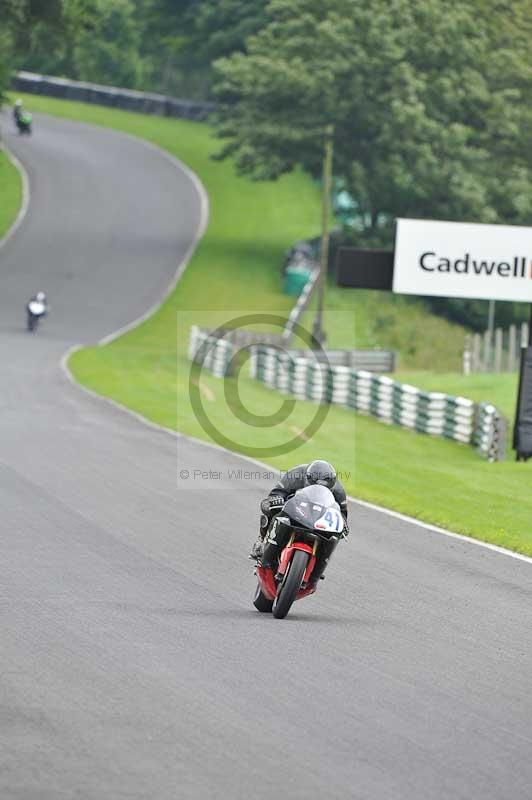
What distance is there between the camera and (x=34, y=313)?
4831cm

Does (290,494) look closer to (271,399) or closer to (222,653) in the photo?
(222,653)

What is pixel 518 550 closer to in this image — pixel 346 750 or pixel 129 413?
pixel 346 750

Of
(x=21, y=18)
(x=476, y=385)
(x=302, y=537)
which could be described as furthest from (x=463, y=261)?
(x=21, y=18)

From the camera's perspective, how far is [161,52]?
11381 centimetres

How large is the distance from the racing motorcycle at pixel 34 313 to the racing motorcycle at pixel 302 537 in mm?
36201

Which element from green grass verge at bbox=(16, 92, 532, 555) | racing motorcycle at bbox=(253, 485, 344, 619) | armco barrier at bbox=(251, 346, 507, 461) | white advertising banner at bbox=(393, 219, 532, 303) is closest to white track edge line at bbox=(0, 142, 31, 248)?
green grass verge at bbox=(16, 92, 532, 555)

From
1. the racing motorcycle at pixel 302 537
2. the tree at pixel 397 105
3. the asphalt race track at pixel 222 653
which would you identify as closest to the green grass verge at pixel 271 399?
the asphalt race track at pixel 222 653

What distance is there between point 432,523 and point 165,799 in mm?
13257

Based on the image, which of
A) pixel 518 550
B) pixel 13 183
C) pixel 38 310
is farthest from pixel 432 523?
pixel 13 183

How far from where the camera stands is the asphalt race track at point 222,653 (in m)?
8.04

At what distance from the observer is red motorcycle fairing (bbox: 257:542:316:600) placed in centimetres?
1252

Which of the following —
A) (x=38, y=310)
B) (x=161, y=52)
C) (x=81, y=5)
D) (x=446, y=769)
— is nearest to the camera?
(x=446, y=769)

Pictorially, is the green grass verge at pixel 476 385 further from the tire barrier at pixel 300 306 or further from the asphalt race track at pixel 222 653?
the asphalt race track at pixel 222 653

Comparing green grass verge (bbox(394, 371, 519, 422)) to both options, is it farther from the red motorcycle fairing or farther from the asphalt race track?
the red motorcycle fairing
